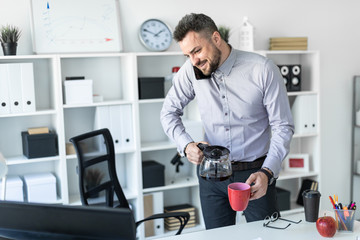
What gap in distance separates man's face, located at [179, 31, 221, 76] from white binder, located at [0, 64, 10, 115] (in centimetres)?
167

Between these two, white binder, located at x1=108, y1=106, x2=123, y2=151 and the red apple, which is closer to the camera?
the red apple

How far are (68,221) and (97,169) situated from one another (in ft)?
5.05

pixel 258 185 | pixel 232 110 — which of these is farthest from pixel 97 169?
pixel 258 185

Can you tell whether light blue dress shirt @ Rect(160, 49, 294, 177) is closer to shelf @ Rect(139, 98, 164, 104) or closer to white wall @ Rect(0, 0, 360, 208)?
shelf @ Rect(139, 98, 164, 104)

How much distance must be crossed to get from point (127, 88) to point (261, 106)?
67.3 inches

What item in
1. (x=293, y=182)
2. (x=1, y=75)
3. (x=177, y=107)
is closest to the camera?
(x=177, y=107)

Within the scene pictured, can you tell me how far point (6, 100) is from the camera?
3.30 meters

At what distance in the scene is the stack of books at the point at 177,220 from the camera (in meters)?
3.97

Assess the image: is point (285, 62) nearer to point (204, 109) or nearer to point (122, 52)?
point (122, 52)

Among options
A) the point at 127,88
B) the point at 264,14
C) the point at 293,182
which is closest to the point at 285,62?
the point at 264,14

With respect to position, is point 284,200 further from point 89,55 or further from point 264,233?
point 264,233

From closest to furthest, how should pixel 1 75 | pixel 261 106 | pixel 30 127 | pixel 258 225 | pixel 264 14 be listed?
pixel 258 225 < pixel 261 106 < pixel 1 75 < pixel 30 127 < pixel 264 14

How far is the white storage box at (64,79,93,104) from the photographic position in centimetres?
348

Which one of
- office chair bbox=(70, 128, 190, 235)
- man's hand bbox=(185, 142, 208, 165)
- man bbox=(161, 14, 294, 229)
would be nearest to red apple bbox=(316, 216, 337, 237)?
man bbox=(161, 14, 294, 229)
